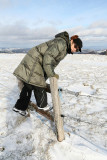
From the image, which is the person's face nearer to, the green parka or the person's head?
the person's head

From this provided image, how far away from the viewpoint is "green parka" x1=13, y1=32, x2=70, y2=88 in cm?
320

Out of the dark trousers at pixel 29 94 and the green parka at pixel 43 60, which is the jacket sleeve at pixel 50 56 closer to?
the green parka at pixel 43 60

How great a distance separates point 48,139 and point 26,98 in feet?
3.81

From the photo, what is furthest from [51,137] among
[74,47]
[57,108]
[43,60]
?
[74,47]

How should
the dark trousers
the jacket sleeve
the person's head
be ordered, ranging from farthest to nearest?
the dark trousers → the person's head → the jacket sleeve

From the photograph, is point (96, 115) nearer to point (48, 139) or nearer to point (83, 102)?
point (83, 102)

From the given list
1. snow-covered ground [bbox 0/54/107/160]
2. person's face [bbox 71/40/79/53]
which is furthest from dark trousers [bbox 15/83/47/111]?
person's face [bbox 71/40/79/53]

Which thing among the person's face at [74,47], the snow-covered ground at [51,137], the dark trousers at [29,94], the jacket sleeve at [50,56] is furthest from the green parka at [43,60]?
the snow-covered ground at [51,137]

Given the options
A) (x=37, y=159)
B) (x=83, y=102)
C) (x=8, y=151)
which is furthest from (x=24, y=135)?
(x=83, y=102)

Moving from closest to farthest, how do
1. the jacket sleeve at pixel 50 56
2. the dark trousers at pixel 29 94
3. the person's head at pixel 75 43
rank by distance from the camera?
the jacket sleeve at pixel 50 56 < the person's head at pixel 75 43 < the dark trousers at pixel 29 94

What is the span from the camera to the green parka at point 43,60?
320cm

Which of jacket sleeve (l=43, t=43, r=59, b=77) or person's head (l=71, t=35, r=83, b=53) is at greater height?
person's head (l=71, t=35, r=83, b=53)

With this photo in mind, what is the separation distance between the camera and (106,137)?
391 cm

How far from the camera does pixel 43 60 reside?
324cm
